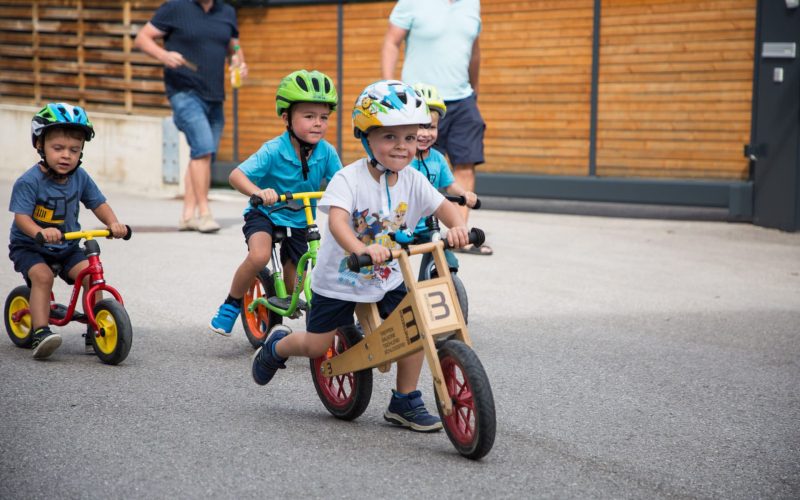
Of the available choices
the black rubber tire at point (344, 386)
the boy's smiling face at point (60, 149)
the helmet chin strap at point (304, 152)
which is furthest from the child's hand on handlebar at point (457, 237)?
the boy's smiling face at point (60, 149)

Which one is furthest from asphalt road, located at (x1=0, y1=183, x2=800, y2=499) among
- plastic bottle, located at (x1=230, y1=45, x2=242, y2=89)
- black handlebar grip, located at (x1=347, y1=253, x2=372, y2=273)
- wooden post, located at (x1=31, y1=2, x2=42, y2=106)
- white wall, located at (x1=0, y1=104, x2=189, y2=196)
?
wooden post, located at (x1=31, y1=2, x2=42, y2=106)

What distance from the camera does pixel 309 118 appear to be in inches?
233

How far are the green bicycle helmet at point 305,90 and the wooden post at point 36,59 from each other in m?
10.9

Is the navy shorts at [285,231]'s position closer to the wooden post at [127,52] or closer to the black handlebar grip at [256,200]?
the black handlebar grip at [256,200]

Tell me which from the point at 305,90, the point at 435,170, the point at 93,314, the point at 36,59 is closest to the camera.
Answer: the point at 305,90

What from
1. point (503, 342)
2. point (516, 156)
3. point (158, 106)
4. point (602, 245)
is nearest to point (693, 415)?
point (503, 342)

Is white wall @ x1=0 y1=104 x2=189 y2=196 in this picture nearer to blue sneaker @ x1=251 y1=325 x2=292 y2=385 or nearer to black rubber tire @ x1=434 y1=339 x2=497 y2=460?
blue sneaker @ x1=251 y1=325 x2=292 y2=385

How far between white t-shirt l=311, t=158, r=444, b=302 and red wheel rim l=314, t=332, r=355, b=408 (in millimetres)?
291

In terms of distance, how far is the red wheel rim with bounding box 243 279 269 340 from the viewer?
6281mm

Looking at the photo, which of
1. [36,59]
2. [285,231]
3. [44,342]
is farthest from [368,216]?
[36,59]

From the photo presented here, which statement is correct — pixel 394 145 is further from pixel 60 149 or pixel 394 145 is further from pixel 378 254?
pixel 60 149

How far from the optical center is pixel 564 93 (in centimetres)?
1273

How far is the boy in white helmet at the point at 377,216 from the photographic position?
177 inches

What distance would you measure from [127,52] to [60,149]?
8832mm
